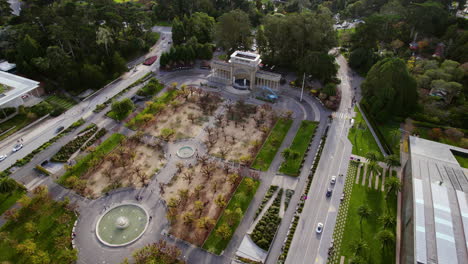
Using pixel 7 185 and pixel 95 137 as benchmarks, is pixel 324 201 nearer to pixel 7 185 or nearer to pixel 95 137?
pixel 95 137

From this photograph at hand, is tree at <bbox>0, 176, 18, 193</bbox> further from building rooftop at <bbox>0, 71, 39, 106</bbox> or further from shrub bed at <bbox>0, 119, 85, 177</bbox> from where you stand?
building rooftop at <bbox>0, 71, 39, 106</bbox>

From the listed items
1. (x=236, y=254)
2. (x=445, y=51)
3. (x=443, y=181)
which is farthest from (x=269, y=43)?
(x=236, y=254)

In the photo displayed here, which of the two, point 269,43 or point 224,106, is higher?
point 269,43

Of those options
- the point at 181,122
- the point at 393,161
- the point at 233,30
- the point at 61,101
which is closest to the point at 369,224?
the point at 393,161

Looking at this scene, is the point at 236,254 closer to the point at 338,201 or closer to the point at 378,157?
the point at 338,201

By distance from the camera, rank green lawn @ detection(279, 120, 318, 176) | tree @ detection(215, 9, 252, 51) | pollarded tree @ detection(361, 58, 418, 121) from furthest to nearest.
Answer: tree @ detection(215, 9, 252, 51) < pollarded tree @ detection(361, 58, 418, 121) < green lawn @ detection(279, 120, 318, 176)

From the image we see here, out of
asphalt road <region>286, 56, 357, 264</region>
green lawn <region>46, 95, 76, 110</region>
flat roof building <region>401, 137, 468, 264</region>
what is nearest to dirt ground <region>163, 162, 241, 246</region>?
asphalt road <region>286, 56, 357, 264</region>

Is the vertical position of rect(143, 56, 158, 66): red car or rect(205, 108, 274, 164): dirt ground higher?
rect(143, 56, 158, 66): red car
